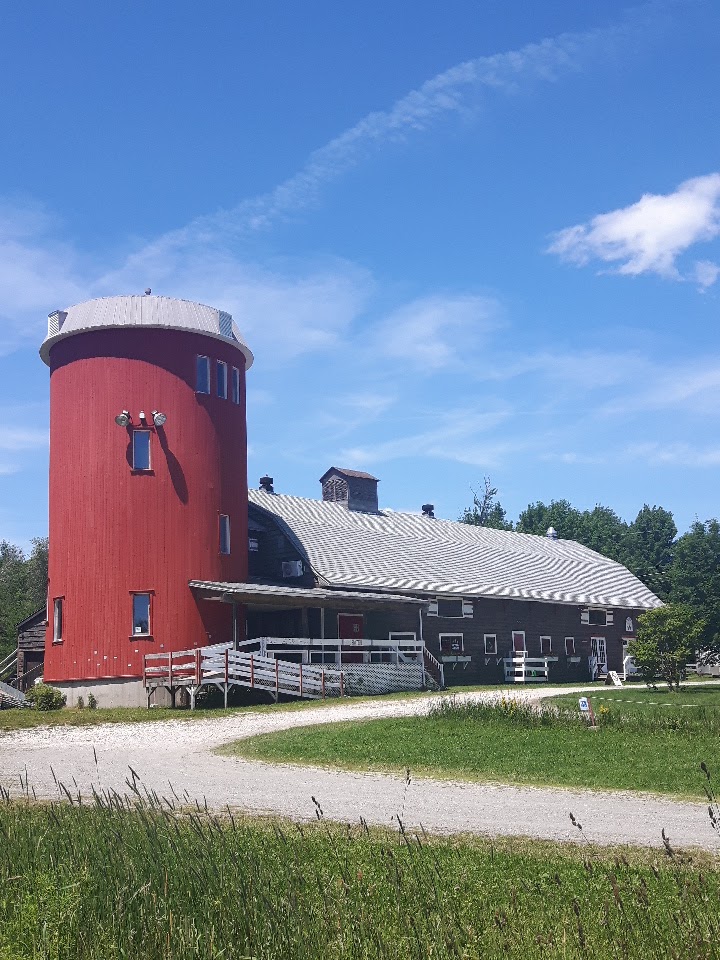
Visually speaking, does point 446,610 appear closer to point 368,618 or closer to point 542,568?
point 368,618

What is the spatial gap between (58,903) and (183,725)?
18495mm

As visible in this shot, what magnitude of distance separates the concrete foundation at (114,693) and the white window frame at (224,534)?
5793 millimetres

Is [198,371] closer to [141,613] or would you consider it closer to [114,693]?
[141,613]

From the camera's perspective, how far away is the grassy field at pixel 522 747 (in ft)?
49.7

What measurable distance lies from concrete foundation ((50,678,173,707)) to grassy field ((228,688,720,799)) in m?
10.8

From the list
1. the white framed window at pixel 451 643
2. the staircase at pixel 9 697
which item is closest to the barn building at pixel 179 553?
the white framed window at pixel 451 643

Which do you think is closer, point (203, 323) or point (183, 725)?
point (183, 725)

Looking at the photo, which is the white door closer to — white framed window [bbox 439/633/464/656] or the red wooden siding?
white framed window [bbox 439/633/464/656]

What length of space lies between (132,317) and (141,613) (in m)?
10.2

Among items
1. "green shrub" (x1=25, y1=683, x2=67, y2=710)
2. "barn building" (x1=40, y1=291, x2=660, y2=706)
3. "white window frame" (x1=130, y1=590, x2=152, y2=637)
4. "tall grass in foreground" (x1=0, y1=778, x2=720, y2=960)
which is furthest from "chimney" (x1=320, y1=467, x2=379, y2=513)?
"tall grass in foreground" (x1=0, y1=778, x2=720, y2=960)

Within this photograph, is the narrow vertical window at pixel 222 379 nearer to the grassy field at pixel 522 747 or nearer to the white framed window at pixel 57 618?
the white framed window at pixel 57 618

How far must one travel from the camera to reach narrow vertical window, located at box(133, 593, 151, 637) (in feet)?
110

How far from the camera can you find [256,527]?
42.1 m

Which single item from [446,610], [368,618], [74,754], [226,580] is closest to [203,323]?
[226,580]
